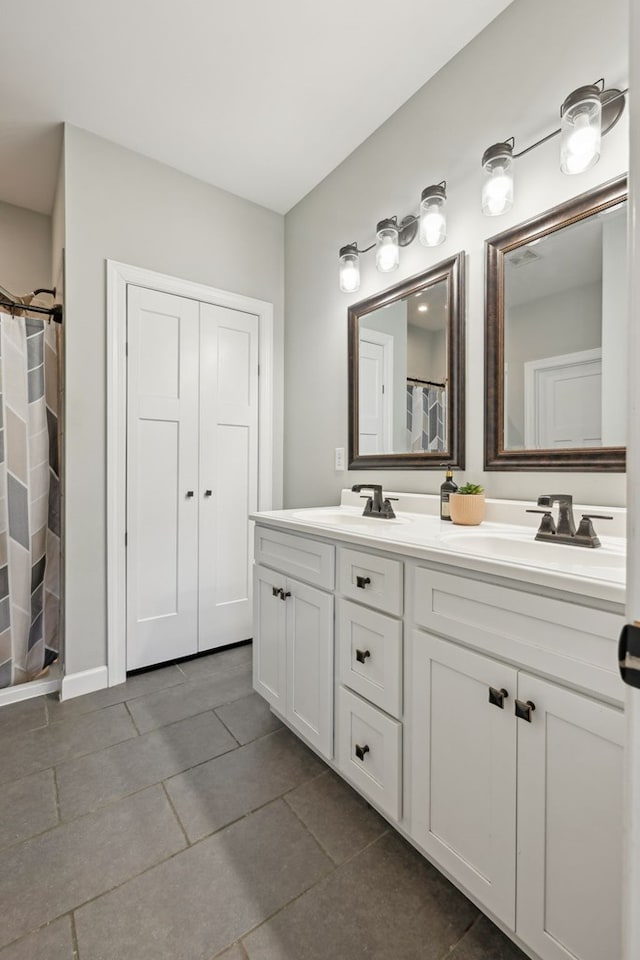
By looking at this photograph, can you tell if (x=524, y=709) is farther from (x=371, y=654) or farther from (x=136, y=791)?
(x=136, y=791)

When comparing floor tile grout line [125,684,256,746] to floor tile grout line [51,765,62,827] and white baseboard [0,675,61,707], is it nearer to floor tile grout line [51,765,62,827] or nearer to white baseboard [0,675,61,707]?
floor tile grout line [51,765,62,827]

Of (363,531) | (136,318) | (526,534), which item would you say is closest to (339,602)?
(363,531)

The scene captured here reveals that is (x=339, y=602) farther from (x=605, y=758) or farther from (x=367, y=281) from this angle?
(x=367, y=281)

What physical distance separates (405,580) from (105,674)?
171cm

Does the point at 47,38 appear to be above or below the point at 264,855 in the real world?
above

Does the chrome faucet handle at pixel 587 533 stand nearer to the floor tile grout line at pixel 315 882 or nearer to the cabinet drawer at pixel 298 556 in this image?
the cabinet drawer at pixel 298 556

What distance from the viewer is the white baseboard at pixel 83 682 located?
1959 millimetres

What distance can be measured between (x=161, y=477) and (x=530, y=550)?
69.7 inches

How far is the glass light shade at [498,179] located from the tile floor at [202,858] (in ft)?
6.46

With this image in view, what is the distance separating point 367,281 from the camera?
2.07 meters

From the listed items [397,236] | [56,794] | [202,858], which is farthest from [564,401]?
[56,794]

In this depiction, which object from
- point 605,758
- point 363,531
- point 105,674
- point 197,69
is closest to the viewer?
point 605,758

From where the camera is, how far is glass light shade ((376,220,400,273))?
1828 millimetres

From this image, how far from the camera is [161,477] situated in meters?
2.25
